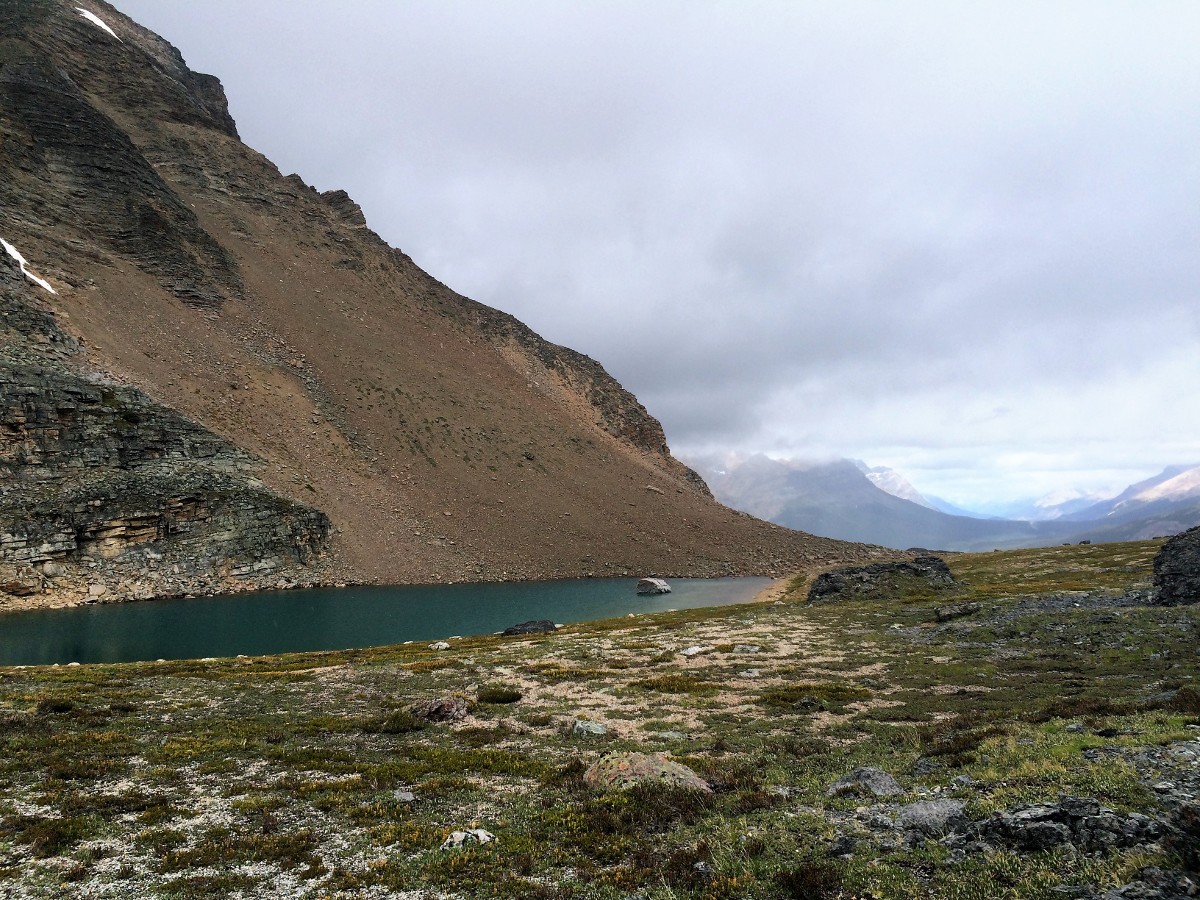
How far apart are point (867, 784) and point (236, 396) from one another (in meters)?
128

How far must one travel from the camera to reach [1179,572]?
36.7 meters

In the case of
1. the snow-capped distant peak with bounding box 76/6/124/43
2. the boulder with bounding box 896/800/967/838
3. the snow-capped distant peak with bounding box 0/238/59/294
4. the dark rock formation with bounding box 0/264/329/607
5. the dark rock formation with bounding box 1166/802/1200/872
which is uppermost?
the snow-capped distant peak with bounding box 76/6/124/43

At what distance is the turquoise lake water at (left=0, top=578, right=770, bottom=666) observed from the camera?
186 ft

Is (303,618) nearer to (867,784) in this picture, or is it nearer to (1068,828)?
(867,784)

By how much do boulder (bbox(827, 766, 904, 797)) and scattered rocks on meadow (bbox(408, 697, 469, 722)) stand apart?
1505 cm

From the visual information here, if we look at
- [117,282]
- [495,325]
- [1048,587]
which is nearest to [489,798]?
[1048,587]

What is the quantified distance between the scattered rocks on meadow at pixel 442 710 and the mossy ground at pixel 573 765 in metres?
1.01

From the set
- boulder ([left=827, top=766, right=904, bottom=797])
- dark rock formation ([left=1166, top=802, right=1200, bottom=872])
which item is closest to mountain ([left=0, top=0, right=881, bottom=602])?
boulder ([left=827, top=766, right=904, bottom=797])

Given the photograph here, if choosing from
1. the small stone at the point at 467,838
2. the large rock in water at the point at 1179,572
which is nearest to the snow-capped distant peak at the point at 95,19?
the small stone at the point at 467,838

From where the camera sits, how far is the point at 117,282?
112 metres

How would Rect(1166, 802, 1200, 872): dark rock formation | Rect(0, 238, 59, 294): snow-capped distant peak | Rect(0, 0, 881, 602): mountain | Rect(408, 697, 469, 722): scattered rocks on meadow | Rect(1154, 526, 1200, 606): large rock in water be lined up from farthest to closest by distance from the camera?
1. Rect(0, 238, 59, 294): snow-capped distant peak
2. Rect(0, 0, 881, 602): mountain
3. Rect(1154, 526, 1200, 606): large rock in water
4. Rect(408, 697, 469, 722): scattered rocks on meadow
5. Rect(1166, 802, 1200, 872): dark rock formation

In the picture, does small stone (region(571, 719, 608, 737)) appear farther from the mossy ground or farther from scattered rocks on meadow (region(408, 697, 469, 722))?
scattered rocks on meadow (region(408, 697, 469, 722))

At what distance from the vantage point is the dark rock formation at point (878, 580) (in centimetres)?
6644

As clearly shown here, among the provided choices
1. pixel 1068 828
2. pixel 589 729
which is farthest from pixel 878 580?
pixel 1068 828
